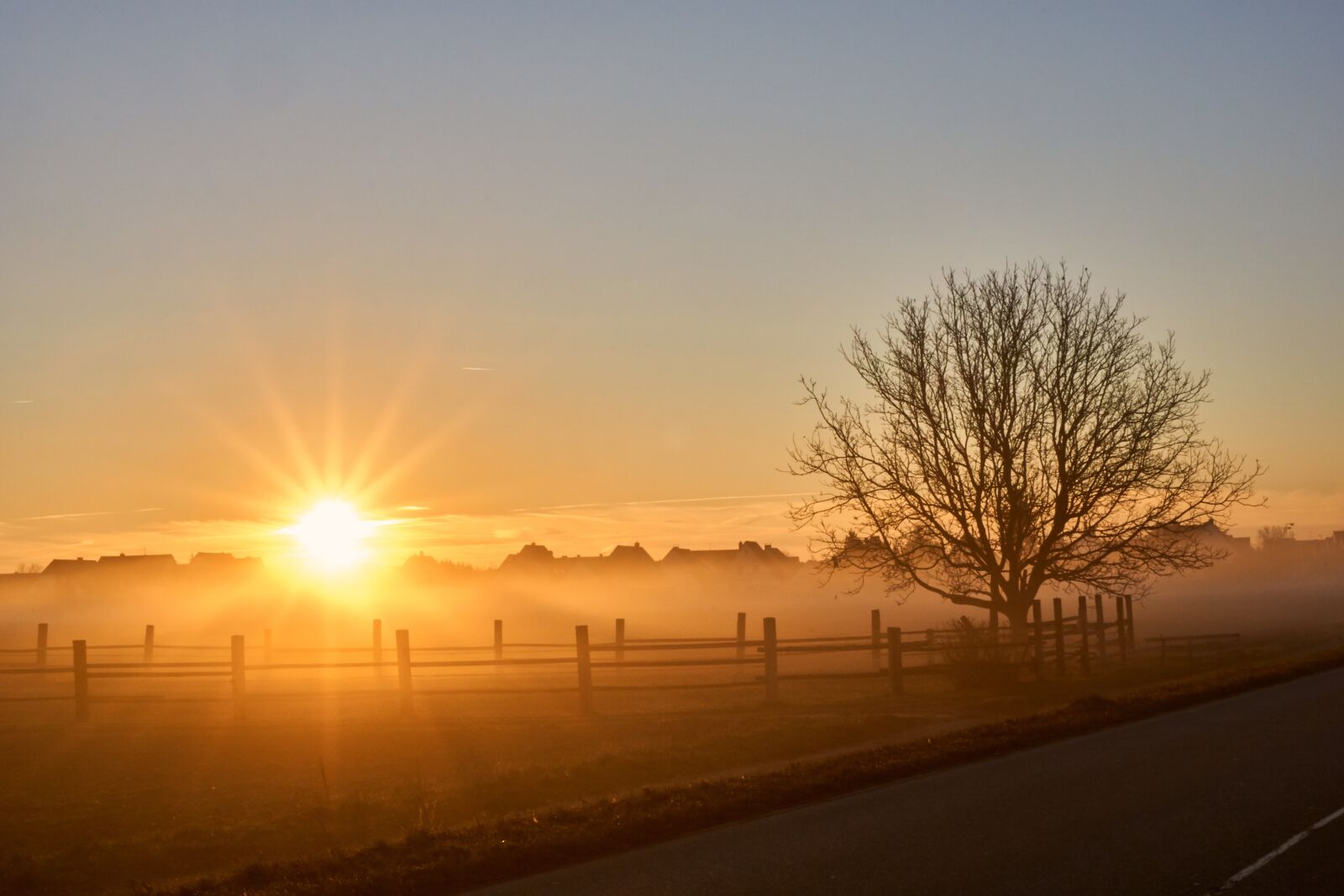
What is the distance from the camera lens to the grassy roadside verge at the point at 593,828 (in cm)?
922

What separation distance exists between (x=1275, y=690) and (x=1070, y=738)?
854 centimetres

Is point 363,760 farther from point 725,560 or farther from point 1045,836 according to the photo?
point 725,560

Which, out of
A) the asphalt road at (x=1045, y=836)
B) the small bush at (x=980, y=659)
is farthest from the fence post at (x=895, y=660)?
the asphalt road at (x=1045, y=836)

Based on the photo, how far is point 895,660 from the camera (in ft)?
86.3

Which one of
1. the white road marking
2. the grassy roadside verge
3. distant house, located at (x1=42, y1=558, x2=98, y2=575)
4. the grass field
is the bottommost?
the grass field

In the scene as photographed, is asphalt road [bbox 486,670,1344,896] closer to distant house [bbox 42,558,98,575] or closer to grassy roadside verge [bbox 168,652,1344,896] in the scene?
grassy roadside verge [bbox 168,652,1344,896]

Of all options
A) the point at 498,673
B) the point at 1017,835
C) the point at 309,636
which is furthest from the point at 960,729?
the point at 309,636

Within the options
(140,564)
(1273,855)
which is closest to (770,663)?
(1273,855)

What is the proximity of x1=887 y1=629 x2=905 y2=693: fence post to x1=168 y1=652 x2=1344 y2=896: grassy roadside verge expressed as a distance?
8.78 metres

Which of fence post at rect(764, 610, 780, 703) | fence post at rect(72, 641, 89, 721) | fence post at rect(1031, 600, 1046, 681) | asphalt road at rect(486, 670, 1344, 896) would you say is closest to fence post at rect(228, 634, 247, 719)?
fence post at rect(72, 641, 89, 721)

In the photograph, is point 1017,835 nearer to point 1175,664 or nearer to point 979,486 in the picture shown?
point 979,486

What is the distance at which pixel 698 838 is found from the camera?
10.4 meters

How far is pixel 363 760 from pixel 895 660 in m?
11.8

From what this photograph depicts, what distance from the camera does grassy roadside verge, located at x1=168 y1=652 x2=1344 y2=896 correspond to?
9219mm
